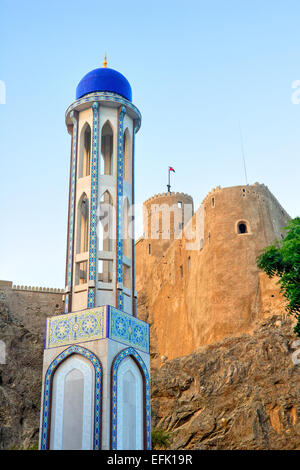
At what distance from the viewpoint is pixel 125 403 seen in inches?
464

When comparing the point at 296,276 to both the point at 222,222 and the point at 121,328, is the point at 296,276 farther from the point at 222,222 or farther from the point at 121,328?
the point at 222,222

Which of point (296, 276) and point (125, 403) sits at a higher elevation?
point (296, 276)

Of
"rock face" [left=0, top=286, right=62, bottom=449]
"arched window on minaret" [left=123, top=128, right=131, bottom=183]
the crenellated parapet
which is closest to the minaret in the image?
"arched window on minaret" [left=123, top=128, right=131, bottom=183]

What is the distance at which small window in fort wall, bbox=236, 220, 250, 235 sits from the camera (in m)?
30.8

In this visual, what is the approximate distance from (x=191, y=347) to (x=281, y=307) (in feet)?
19.1

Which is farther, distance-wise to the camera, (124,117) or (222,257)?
(222,257)

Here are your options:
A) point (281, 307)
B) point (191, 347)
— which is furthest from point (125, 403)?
point (191, 347)

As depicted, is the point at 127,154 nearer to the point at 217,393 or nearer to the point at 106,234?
the point at 106,234

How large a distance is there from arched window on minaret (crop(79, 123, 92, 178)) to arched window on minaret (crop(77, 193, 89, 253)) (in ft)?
2.25

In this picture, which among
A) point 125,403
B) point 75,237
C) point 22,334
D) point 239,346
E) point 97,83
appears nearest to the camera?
point 125,403

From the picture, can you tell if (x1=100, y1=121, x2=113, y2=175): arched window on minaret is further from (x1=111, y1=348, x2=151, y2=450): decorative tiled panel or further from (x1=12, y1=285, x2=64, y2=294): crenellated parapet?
(x1=12, y1=285, x2=64, y2=294): crenellated parapet

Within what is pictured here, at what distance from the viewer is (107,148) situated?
49.8 feet

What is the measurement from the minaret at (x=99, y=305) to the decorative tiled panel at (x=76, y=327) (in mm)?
21

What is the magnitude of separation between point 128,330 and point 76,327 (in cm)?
111
